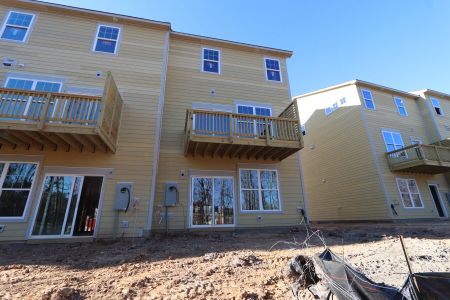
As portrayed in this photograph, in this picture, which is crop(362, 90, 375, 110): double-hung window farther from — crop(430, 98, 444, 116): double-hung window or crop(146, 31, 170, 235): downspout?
crop(146, 31, 170, 235): downspout

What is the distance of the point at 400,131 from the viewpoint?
16.0 meters

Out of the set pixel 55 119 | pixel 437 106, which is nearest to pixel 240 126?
pixel 55 119

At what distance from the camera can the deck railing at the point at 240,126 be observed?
880cm

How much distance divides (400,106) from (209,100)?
623 inches

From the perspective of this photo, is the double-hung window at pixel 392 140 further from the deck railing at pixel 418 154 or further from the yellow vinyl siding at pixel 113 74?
the yellow vinyl siding at pixel 113 74

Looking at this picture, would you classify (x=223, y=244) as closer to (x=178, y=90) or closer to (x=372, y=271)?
(x=372, y=271)

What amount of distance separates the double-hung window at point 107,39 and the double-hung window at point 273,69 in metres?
7.95

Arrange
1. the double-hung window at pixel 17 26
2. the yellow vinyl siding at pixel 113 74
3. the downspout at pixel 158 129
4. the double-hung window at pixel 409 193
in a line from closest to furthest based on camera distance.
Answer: the yellow vinyl siding at pixel 113 74 → the downspout at pixel 158 129 → the double-hung window at pixel 17 26 → the double-hung window at pixel 409 193

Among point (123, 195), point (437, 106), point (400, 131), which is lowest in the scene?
point (123, 195)

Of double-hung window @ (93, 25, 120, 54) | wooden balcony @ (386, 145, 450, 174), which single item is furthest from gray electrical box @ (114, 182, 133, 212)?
wooden balcony @ (386, 145, 450, 174)

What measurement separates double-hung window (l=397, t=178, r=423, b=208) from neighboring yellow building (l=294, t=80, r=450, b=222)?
67 millimetres

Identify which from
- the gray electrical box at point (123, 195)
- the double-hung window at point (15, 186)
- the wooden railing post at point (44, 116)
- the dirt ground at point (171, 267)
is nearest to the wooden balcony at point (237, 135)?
the gray electrical box at point (123, 195)

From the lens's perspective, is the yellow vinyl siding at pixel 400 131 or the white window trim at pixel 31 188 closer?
the white window trim at pixel 31 188

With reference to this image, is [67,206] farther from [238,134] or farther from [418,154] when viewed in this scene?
[418,154]
